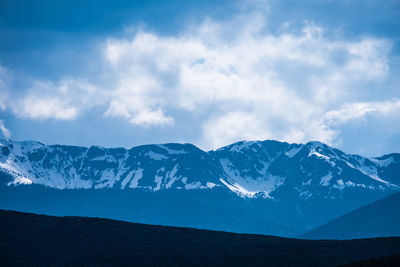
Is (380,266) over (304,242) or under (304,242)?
under

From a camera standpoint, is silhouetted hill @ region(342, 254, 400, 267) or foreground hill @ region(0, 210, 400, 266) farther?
foreground hill @ region(0, 210, 400, 266)

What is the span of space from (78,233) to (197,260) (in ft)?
130

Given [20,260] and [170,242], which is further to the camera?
[170,242]

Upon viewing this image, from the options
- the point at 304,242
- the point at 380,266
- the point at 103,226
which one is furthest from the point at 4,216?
the point at 380,266

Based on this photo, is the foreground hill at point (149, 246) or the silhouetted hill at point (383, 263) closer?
the silhouetted hill at point (383, 263)

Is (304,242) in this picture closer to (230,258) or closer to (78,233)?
(230,258)

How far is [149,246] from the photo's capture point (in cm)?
14588

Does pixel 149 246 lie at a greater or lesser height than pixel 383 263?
greater

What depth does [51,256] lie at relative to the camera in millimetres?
133375

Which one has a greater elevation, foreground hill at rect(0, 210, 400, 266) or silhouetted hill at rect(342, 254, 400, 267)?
foreground hill at rect(0, 210, 400, 266)

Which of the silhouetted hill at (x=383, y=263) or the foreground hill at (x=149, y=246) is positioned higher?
the foreground hill at (x=149, y=246)

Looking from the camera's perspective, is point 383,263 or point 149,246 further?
point 149,246

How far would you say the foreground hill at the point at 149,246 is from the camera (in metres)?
132

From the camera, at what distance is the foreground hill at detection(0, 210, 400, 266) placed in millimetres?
131500
